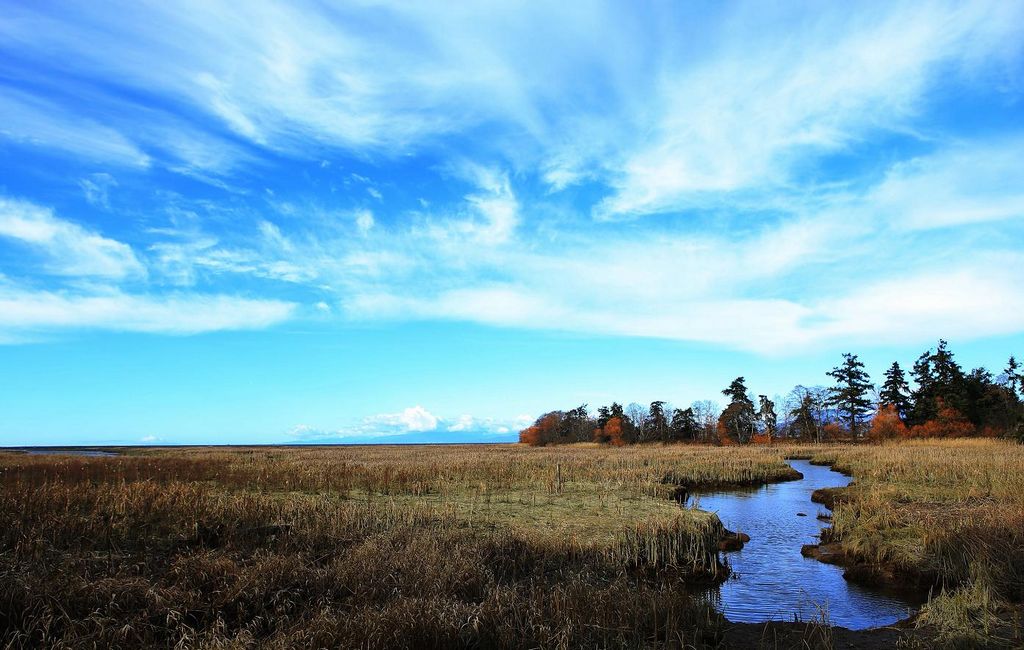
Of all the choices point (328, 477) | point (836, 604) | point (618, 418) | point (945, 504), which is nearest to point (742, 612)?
point (836, 604)

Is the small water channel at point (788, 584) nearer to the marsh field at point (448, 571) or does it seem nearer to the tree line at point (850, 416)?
the marsh field at point (448, 571)

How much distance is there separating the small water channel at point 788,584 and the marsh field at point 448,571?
0.46m

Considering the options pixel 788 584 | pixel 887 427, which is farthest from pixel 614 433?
pixel 788 584

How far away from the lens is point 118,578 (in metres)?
8.70

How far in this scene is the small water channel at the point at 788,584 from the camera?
10812mm

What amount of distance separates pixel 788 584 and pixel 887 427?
7606 centimetres

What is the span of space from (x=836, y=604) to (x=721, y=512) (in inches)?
458

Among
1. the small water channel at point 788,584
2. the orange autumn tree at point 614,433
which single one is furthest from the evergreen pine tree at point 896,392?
the small water channel at point 788,584

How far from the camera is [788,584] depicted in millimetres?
12930

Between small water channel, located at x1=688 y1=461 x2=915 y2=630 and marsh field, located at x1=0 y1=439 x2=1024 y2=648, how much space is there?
0.46 m

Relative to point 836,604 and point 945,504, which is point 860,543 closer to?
point 836,604

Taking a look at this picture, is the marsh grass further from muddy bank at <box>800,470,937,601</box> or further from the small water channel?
muddy bank at <box>800,470,937,601</box>

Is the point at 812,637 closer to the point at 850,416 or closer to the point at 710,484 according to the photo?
the point at 710,484

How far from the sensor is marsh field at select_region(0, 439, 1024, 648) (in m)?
7.34
